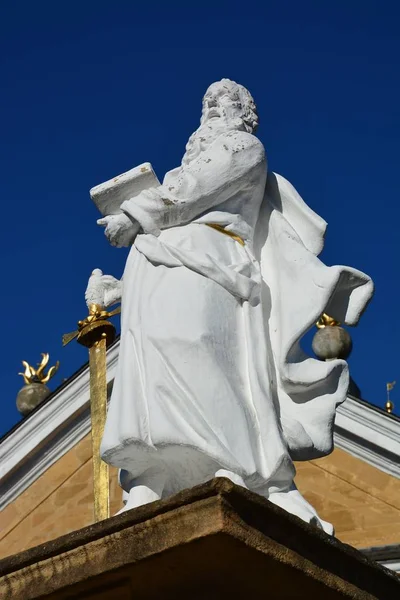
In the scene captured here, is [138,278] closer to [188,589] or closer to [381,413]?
[188,589]

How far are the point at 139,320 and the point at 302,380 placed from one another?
0.81 m

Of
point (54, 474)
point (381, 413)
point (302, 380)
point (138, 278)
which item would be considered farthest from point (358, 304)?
point (54, 474)

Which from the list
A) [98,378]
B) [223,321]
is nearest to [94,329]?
[98,378]

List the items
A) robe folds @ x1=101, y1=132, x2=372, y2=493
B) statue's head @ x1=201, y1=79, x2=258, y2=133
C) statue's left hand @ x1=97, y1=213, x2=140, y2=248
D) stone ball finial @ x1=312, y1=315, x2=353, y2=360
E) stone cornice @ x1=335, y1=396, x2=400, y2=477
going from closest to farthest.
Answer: robe folds @ x1=101, y1=132, x2=372, y2=493 < statue's left hand @ x1=97, y1=213, x2=140, y2=248 < statue's head @ x1=201, y1=79, x2=258, y2=133 < stone cornice @ x1=335, y1=396, x2=400, y2=477 < stone ball finial @ x1=312, y1=315, x2=353, y2=360

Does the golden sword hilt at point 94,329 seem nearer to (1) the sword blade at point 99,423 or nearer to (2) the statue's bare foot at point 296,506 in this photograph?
(1) the sword blade at point 99,423

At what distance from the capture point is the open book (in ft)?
28.2

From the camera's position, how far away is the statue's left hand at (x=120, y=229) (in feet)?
27.9

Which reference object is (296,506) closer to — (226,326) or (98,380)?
(226,326)

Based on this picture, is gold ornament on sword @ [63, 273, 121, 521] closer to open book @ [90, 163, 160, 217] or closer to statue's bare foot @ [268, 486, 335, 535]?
open book @ [90, 163, 160, 217]

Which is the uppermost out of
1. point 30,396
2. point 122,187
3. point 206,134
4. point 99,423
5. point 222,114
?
point 30,396

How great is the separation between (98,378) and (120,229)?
983mm

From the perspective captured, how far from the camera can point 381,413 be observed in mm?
17000

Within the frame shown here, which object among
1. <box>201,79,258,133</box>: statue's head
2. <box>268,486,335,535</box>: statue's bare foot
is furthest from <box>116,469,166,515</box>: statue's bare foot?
<box>201,79,258,133</box>: statue's head

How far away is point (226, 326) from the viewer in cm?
806
